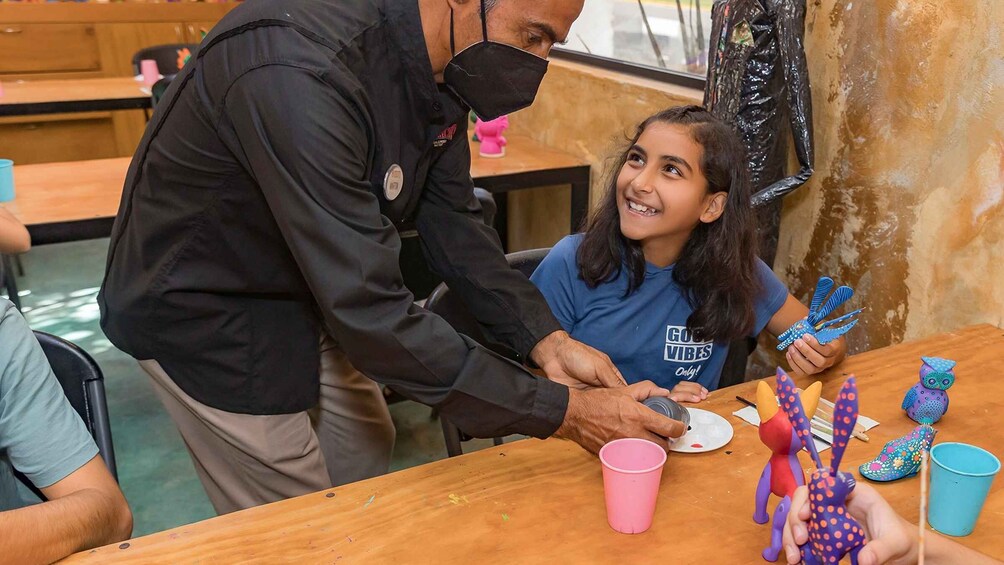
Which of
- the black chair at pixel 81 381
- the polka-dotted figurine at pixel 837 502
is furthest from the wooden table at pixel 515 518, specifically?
the black chair at pixel 81 381

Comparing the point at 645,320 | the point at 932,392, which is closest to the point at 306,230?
the point at 645,320

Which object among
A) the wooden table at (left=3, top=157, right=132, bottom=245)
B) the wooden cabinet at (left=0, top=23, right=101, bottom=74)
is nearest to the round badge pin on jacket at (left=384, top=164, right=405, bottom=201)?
the wooden table at (left=3, top=157, right=132, bottom=245)

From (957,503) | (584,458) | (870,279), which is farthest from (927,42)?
(584,458)

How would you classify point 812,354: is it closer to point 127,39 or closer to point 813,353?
point 813,353

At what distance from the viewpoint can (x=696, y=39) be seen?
310 cm

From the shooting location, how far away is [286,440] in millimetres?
1516

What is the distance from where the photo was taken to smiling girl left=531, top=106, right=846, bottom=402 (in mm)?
1696

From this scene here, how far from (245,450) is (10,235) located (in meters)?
0.81

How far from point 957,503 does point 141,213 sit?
50.8 inches

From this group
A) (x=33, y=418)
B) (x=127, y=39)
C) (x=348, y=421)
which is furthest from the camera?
(x=127, y=39)

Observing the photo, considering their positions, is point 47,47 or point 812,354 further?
point 47,47

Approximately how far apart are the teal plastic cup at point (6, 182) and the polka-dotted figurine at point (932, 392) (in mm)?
2584

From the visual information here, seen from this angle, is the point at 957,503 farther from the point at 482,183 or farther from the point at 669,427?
the point at 482,183

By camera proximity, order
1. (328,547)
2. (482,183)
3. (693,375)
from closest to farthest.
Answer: (328,547), (693,375), (482,183)
